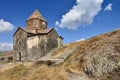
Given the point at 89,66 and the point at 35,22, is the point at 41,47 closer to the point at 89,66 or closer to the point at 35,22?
the point at 35,22

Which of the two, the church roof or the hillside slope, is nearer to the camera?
the hillside slope

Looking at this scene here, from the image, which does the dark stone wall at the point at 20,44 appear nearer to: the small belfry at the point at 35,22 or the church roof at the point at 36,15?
the small belfry at the point at 35,22

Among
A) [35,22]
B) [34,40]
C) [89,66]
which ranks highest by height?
[35,22]

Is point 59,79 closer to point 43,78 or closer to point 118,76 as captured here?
point 43,78

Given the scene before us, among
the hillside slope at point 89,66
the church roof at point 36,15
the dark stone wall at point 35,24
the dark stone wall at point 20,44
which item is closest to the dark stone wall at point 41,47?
the dark stone wall at point 20,44

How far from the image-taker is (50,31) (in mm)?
41656

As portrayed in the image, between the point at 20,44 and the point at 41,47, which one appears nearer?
the point at 41,47

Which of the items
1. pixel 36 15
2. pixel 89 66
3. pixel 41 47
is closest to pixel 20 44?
pixel 41 47

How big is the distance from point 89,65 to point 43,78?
4.57 m

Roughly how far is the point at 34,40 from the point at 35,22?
20.1 feet

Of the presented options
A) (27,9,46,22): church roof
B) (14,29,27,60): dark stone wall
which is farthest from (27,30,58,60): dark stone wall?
(27,9,46,22): church roof

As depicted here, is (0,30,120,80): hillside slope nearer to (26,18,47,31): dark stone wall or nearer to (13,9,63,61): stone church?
(13,9,63,61): stone church

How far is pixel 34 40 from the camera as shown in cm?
4022

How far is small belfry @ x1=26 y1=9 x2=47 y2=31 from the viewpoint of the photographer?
4419 cm
